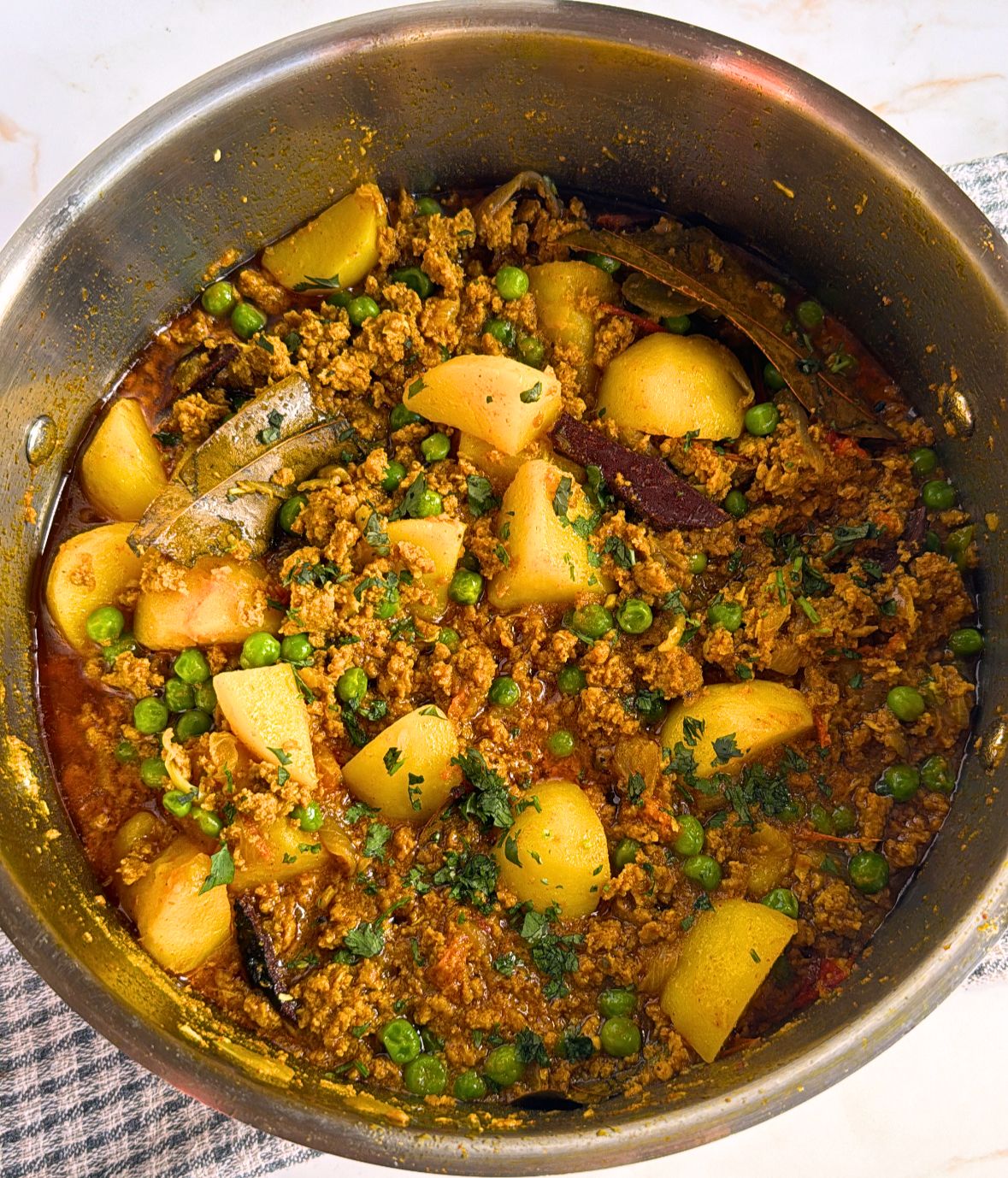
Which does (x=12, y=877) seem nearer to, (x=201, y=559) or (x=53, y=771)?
(x=53, y=771)

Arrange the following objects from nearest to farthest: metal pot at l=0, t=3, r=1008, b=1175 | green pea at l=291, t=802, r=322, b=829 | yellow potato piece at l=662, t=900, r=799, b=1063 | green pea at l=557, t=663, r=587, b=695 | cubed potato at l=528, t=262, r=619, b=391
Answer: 1. metal pot at l=0, t=3, r=1008, b=1175
2. yellow potato piece at l=662, t=900, r=799, b=1063
3. green pea at l=291, t=802, r=322, b=829
4. green pea at l=557, t=663, r=587, b=695
5. cubed potato at l=528, t=262, r=619, b=391

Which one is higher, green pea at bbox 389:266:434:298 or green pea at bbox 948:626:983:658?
green pea at bbox 389:266:434:298

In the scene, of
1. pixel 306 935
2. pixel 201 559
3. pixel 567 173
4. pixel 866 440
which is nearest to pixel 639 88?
pixel 567 173

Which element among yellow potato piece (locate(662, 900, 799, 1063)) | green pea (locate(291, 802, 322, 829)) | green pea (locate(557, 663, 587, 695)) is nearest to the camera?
yellow potato piece (locate(662, 900, 799, 1063))

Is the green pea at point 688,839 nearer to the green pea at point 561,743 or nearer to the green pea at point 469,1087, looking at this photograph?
the green pea at point 561,743

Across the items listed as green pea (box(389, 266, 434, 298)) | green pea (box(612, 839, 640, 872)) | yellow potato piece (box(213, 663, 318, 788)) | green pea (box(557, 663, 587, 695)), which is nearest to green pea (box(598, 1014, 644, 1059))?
green pea (box(612, 839, 640, 872))

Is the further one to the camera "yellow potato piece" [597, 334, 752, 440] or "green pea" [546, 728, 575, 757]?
"yellow potato piece" [597, 334, 752, 440]

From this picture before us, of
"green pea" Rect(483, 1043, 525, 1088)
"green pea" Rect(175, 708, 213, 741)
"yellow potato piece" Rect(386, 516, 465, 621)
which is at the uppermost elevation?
"yellow potato piece" Rect(386, 516, 465, 621)

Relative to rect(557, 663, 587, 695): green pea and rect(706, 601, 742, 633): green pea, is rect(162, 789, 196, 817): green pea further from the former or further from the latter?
rect(706, 601, 742, 633): green pea

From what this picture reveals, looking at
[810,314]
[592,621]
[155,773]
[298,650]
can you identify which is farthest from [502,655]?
[810,314]
